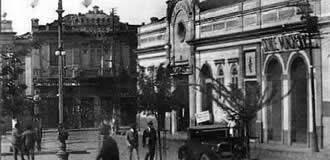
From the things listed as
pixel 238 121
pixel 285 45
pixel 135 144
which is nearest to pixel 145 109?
pixel 135 144

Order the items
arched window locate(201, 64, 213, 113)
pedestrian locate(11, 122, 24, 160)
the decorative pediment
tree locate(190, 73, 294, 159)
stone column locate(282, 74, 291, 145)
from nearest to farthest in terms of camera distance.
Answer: tree locate(190, 73, 294, 159) < stone column locate(282, 74, 291, 145) < pedestrian locate(11, 122, 24, 160) < arched window locate(201, 64, 213, 113) < the decorative pediment

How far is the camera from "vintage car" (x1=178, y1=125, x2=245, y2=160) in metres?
7.70

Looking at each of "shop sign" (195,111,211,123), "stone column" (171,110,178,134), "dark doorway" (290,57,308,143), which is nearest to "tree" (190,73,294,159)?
"dark doorway" (290,57,308,143)

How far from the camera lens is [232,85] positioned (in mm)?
7582

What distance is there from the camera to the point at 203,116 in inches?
408

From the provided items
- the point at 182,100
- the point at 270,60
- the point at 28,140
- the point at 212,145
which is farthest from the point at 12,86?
the point at 270,60

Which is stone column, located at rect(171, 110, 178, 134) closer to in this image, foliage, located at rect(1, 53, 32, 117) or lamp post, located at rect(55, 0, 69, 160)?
lamp post, located at rect(55, 0, 69, 160)

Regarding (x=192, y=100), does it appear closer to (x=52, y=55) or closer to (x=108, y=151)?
(x=52, y=55)

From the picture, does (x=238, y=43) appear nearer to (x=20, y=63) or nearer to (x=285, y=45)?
(x=285, y=45)

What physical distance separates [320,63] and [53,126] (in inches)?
198

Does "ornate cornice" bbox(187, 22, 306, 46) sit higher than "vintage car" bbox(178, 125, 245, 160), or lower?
higher

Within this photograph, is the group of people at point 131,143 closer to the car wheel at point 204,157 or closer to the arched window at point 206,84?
the arched window at point 206,84

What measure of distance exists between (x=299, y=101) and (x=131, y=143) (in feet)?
7.95

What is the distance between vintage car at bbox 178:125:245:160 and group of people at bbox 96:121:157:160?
19.8 inches
